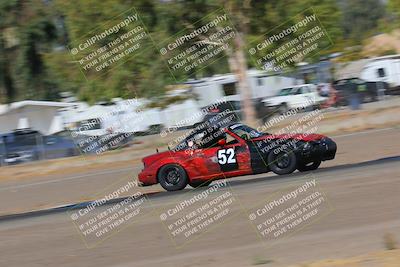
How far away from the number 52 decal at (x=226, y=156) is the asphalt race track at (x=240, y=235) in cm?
95

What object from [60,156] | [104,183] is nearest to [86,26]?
[60,156]

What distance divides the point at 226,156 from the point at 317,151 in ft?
5.96

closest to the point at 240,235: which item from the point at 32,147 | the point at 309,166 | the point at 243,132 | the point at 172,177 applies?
the point at 243,132

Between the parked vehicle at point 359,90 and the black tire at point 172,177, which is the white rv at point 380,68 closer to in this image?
the parked vehicle at point 359,90

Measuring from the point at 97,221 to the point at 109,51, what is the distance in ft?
63.7

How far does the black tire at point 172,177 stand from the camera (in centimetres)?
1482

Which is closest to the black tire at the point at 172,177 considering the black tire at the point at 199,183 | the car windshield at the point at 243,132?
the black tire at the point at 199,183

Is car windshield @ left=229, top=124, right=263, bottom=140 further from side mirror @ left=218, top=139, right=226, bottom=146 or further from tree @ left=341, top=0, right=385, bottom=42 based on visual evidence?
tree @ left=341, top=0, right=385, bottom=42

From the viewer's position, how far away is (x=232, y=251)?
8.48m

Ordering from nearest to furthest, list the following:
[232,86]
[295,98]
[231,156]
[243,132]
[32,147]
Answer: [231,156] < [243,132] < [32,147] < [295,98] < [232,86]

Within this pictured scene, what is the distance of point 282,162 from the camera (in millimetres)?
14320

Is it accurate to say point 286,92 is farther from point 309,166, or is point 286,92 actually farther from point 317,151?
point 317,151

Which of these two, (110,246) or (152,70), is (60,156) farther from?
(110,246)

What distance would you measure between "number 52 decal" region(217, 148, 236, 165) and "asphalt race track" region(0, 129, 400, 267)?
947mm
